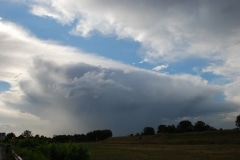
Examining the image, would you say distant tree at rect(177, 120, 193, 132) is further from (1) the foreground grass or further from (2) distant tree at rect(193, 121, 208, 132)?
(1) the foreground grass

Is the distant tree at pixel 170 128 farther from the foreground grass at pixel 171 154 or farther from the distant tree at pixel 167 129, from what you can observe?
the foreground grass at pixel 171 154

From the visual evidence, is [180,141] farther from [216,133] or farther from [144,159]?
[144,159]

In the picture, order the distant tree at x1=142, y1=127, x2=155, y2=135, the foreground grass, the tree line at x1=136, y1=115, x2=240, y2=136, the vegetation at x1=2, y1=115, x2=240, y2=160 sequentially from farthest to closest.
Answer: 1. the distant tree at x1=142, y1=127, x2=155, y2=135
2. the tree line at x1=136, y1=115, x2=240, y2=136
3. the foreground grass
4. the vegetation at x1=2, y1=115, x2=240, y2=160

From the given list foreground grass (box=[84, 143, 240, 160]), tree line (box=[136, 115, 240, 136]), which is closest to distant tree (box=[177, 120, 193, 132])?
tree line (box=[136, 115, 240, 136])

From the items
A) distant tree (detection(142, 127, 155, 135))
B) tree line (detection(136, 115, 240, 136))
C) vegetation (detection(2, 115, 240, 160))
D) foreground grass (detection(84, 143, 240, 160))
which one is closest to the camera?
vegetation (detection(2, 115, 240, 160))

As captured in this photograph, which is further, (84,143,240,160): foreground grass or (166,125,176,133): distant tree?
(166,125,176,133): distant tree

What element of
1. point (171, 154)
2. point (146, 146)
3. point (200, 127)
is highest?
point (200, 127)

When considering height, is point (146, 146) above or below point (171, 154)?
above

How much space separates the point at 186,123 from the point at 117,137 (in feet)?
115

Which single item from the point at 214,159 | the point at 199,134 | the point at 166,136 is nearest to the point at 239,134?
the point at 199,134

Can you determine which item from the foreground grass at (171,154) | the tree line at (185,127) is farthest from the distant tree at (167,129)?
the foreground grass at (171,154)

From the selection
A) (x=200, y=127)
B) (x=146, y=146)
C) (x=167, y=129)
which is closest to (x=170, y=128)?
(x=167, y=129)

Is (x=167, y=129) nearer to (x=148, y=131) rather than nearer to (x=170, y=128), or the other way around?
(x=170, y=128)

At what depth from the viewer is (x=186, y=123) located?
187500 millimetres
